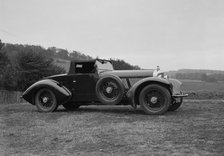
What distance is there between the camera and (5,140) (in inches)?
284

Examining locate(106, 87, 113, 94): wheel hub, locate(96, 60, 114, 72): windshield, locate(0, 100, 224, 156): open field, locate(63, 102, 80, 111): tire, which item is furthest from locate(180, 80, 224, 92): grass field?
locate(0, 100, 224, 156): open field

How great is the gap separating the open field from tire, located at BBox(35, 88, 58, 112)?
1.50m

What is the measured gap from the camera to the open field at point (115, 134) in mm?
5953

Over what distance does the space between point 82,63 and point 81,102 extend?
1242 millimetres

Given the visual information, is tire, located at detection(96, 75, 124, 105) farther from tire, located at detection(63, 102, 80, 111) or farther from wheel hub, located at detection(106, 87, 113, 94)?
tire, located at detection(63, 102, 80, 111)

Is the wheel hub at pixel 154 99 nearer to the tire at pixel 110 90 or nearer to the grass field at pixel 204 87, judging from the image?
the tire at pixel 110 90

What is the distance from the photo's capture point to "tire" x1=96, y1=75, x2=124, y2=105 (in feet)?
33.6

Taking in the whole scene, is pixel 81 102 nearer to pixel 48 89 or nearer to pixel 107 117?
pixel 48 89

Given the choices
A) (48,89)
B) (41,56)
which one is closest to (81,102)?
(48,89)

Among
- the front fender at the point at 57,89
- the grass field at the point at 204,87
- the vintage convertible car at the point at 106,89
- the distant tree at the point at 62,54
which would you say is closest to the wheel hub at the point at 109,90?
the vintage convertible car at the point at 106,89

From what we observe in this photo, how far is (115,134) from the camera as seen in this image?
23.5 feet

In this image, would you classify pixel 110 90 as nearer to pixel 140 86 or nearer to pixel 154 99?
pixel 140 86

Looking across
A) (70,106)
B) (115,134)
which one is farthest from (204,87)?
(115,134)

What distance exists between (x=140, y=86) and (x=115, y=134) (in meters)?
3.08
